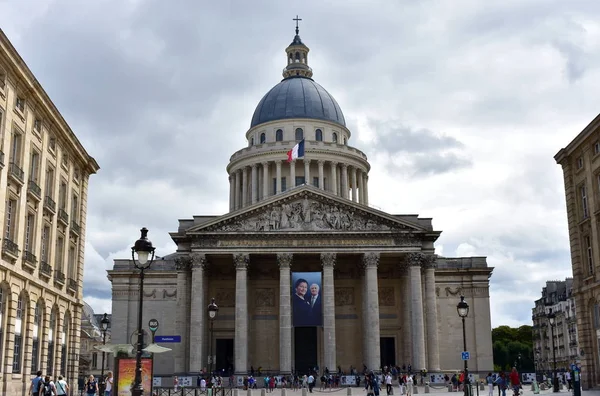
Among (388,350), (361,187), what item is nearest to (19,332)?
(388,350)

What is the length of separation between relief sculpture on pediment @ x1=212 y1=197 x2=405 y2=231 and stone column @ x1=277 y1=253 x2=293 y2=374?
296 centimetres

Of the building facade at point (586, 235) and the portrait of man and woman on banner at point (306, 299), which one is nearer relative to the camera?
the building facade at point (586, 235)

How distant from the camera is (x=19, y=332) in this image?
34156mm

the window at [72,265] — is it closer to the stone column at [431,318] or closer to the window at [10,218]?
the window at [10,218]

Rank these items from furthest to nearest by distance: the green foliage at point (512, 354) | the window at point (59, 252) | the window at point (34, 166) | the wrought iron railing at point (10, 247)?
the green foliage at point (512, 354), the window at point (59, 252), the window at point (34, 166), the wrought iron railing at point (10, 247)

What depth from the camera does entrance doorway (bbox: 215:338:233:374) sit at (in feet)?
221

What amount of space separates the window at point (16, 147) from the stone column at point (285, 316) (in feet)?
101

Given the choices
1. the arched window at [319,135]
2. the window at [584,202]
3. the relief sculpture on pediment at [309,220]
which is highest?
the arched window at [319,135]

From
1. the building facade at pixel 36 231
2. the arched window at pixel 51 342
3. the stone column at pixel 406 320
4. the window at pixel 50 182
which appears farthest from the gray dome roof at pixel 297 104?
the arched window at pixel 51 342

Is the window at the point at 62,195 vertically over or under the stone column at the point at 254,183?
under

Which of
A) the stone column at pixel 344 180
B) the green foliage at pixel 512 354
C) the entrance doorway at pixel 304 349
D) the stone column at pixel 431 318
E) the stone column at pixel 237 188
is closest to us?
the stone column at pixel 431 318

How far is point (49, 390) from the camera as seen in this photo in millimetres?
29109

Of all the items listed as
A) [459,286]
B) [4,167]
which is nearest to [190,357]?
[459,286]

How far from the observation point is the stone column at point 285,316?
59.9 metres
